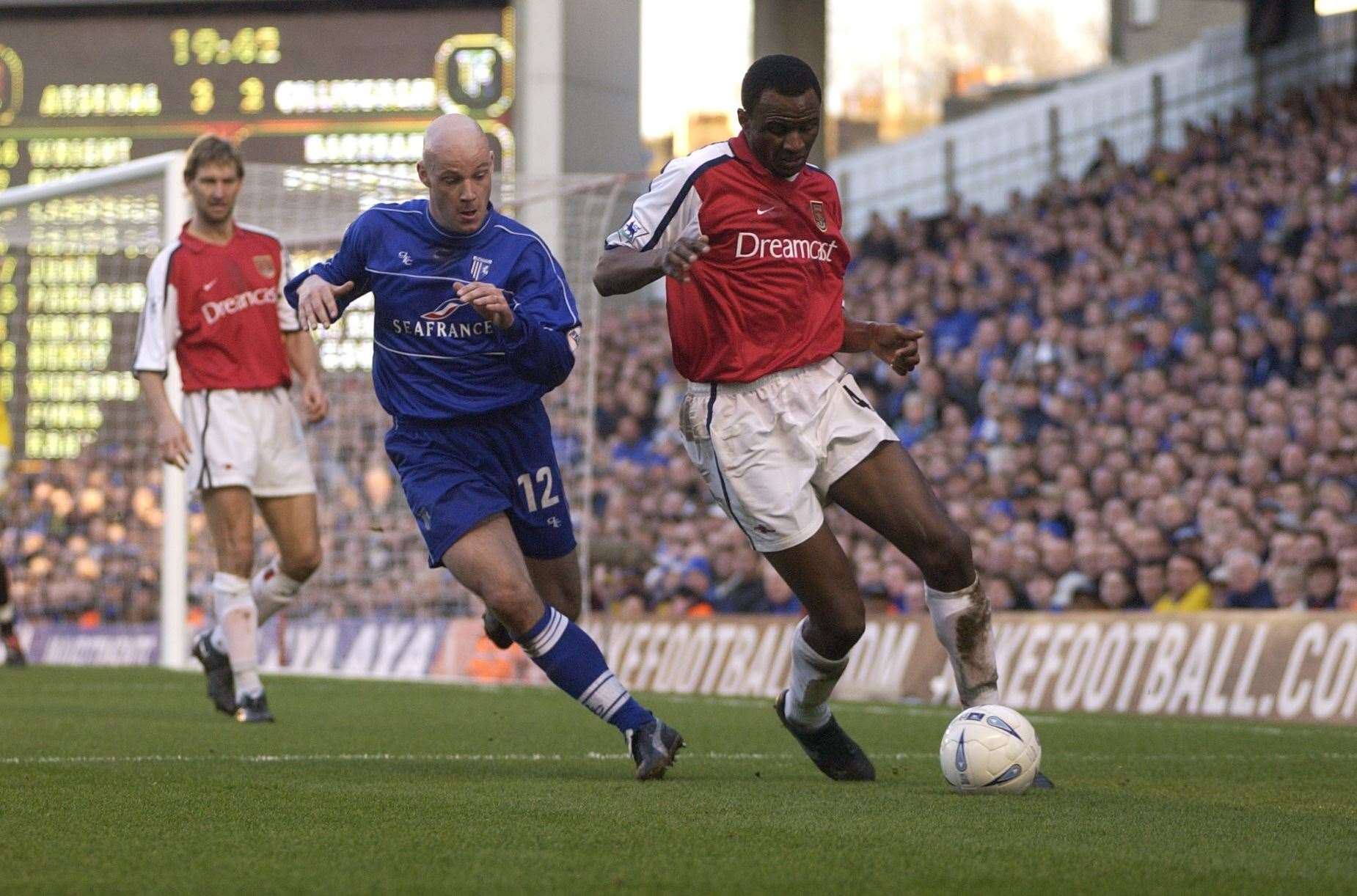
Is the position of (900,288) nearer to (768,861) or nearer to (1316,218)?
(1316,218)

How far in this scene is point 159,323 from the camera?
28.9 ft

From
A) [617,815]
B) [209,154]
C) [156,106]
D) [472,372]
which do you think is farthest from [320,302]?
[156,106]

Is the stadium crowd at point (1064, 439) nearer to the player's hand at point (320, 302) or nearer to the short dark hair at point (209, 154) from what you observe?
the short dark hair at point (209, 154)

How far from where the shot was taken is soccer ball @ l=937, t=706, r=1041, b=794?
5617 millimetres

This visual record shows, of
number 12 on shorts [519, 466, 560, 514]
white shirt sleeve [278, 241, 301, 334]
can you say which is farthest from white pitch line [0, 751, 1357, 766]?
white shirt sleeve [278, 241, 301, 334]

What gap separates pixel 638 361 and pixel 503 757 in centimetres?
1522

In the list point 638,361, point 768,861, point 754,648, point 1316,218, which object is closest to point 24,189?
point 754,648

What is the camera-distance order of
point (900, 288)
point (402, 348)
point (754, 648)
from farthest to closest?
point (900, 288)
point (754, 648)
point (402, 348)

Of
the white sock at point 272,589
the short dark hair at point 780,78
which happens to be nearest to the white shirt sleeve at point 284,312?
the white sock at point 272,589

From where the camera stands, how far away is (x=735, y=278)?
6.30 metres

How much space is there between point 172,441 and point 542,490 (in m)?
2.28

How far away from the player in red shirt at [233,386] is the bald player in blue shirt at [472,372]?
212cm

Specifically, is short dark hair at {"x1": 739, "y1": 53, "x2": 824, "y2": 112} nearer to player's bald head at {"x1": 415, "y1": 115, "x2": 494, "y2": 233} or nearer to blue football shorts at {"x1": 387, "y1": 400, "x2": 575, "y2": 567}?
player's bald head at {"x1": 415, "y1": 115, "x2": 494, "y2": 233}

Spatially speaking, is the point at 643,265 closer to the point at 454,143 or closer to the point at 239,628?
the point at 454,143
